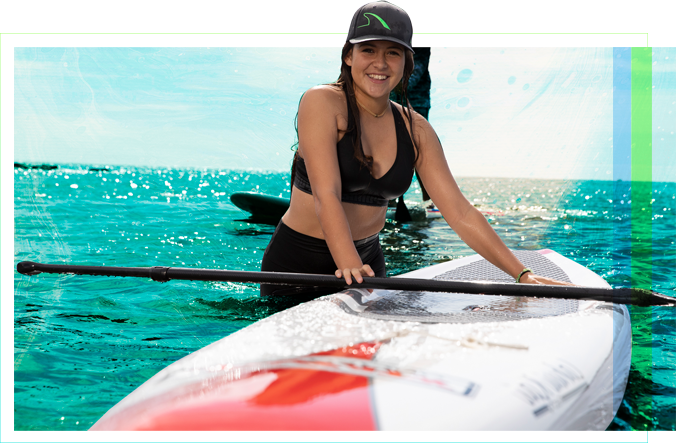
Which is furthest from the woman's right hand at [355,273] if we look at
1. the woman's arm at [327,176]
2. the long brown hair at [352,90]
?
the long brown hair at [352,90]

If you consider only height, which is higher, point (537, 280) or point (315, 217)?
point (315, 217)

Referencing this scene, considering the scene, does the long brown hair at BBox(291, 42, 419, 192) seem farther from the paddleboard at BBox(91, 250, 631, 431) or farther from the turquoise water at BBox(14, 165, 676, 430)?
the turquoise water at BBox(14, 165, 676, 430)

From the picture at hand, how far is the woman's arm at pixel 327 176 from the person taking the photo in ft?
7.13

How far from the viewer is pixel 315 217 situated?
2.45m

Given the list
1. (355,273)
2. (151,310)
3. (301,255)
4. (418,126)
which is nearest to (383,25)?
(418,126)

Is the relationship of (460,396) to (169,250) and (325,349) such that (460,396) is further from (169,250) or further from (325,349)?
(169,250)

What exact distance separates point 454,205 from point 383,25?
0.91 m

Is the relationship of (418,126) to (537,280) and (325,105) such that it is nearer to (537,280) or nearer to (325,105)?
(325,105)

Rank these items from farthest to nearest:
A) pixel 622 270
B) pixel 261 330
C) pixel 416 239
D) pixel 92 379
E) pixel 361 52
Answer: pixel 416 239 < pixel 622 270 < pixel 92 379 < pixel 361 52 < pixel 261 330

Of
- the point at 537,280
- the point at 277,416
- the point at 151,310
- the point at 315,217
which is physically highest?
the point at 315,217

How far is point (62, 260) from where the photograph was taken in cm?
743

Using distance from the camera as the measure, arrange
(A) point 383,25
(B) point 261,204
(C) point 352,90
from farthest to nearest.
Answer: (B) point 261,204, (C) point 352,90, (A) point 383,25

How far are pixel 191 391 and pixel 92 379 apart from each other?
A: 1.47 meters

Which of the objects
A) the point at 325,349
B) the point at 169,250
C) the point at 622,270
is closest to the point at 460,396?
the point at 325,349
